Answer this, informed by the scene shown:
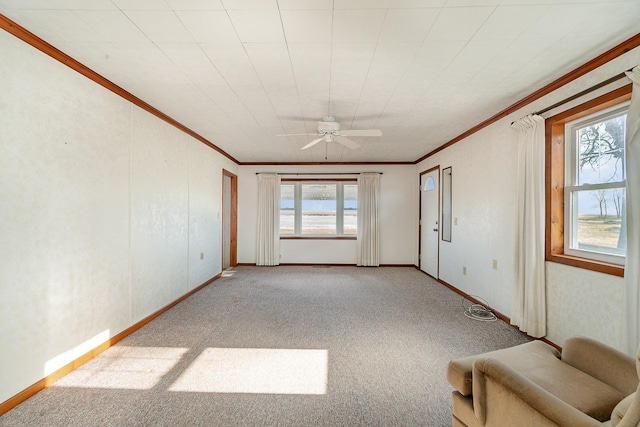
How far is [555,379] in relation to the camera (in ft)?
4.50

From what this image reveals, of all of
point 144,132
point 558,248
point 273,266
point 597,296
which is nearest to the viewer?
point 597,296

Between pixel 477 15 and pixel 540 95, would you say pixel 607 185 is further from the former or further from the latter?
pixel 477 15

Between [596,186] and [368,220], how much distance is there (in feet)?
13.9

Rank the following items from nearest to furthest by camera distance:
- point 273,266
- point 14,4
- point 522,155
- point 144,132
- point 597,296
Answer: point 14,4 < point 597,296 < point 522,155 < point 144,132 < point 273,266

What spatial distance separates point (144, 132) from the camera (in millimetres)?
3076

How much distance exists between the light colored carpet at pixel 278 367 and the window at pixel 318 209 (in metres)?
2.78

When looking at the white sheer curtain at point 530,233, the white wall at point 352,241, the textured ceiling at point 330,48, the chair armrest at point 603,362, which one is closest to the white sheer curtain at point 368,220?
the white wall at point 352,241

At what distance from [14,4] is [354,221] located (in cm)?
583

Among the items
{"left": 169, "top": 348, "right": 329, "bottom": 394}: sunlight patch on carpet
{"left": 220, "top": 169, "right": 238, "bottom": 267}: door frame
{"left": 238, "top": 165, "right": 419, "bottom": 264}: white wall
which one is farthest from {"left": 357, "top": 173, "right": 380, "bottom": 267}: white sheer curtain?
{"left": 169, "top": 348, "right": 329, "bottom": 394}: sunlight patch on carpet

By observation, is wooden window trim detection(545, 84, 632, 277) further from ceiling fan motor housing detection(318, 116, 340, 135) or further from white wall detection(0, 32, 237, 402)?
white wall detection(0, 32, 237, 402)

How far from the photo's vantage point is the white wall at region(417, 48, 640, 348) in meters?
2.11

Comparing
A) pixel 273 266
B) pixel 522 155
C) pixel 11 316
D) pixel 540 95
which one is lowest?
pixel 273 266

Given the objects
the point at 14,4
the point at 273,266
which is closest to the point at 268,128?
the point at 14,4

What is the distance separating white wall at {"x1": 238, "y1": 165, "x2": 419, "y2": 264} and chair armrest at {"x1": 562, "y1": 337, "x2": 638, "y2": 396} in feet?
15.8
